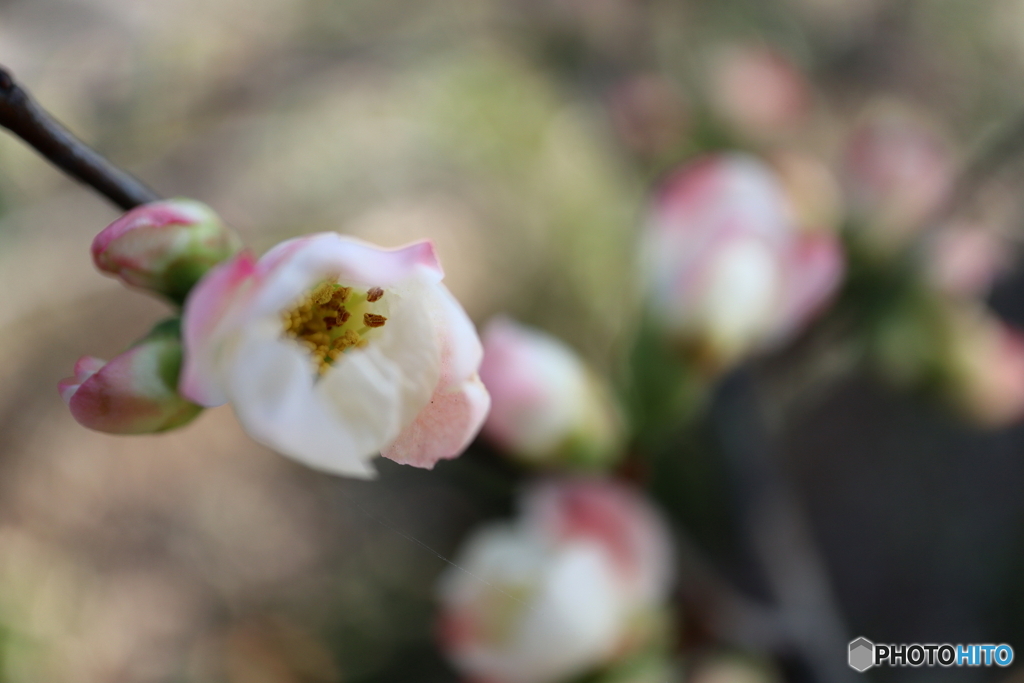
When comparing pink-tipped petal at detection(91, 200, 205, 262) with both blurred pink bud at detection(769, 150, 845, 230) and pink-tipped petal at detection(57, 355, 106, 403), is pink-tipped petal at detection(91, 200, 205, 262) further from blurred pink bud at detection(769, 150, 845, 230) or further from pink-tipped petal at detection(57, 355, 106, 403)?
blurred pink bud at detection(769, 150, 845, 230)

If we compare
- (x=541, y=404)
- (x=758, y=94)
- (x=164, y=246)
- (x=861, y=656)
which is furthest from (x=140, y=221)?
(x=758, y=94)

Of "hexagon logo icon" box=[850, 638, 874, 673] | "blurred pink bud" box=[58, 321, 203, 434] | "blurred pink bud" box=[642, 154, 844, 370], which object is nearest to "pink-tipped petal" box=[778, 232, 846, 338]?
"blurred pink bud" box=[642, 154, 844, 370]

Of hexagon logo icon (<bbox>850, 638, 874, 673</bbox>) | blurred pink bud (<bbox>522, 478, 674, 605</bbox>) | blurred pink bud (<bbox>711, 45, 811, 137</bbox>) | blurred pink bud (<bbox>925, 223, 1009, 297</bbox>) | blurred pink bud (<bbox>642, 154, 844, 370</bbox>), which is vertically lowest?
hexagon logo icon (<bbox>850, 638, 874, 673</bbox>)

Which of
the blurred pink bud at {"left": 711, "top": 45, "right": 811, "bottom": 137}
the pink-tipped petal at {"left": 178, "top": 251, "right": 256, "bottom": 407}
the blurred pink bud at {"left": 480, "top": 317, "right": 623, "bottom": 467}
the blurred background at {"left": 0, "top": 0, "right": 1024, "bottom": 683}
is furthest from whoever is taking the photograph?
the blurred pink bud at {"left": 711, "top": 45, "right": 811, "bottom": 137}

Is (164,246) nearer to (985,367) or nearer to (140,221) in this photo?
(140,221)

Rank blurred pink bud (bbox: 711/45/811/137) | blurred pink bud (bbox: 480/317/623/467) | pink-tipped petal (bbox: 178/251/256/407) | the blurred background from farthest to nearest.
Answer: blurred pink bud (bbox: 711/45/811/137) < the blurred background < blurred pink bud (bbox: 480/317/623/467) < pink-tipped petal (bbox: 178/251/256/407)

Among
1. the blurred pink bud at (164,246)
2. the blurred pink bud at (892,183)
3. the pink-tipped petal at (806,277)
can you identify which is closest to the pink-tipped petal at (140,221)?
the blurred pink bud at (164,246)

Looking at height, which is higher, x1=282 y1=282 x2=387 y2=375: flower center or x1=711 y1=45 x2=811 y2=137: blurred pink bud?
x1=711 y1=45 x2=811 y2=137: blurred pink bud

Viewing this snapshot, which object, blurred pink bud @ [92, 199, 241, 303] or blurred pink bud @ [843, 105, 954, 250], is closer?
blurred pink bud @ [92, 199, 241, 303]
